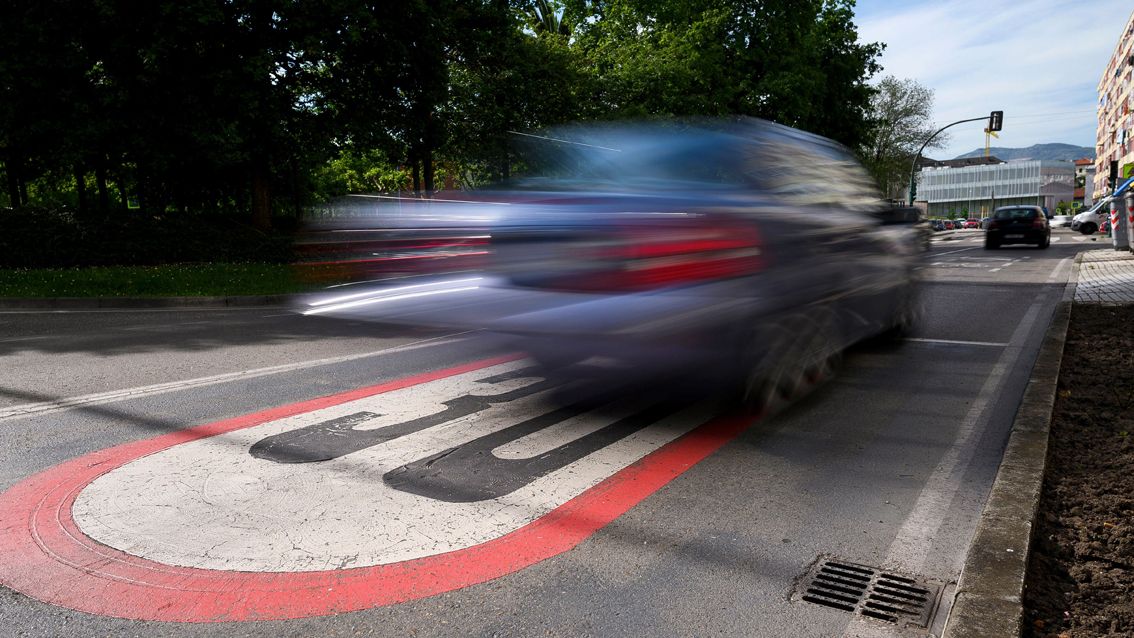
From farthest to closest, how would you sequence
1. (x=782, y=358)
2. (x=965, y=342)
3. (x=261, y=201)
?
(x=261, y=201), (x=965, y=342), (x=782, y=358)

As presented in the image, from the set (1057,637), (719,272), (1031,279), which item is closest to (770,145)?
(719,272)

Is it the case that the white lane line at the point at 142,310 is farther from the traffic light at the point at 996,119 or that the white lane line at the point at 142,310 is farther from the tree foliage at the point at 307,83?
the traffic light at the point at 996,119

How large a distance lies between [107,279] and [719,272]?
12.5m

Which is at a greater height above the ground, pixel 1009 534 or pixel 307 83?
pixel 307 83

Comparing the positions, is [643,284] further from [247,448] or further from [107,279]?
[107,279]

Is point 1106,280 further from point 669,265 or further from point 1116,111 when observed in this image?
point 1116,111

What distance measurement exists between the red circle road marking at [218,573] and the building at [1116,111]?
257 feet

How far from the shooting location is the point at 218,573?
2615 mm

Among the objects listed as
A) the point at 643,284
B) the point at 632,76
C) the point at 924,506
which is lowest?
the point at 924,506

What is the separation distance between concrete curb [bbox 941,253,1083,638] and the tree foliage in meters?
10.5

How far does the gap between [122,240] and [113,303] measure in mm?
5850

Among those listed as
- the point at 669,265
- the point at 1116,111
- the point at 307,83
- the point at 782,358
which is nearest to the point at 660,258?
the point at 669,265

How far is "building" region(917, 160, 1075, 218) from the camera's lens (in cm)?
14188

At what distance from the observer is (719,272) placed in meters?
4.12
